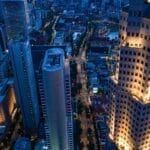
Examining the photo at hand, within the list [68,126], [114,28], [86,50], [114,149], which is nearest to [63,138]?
[68,126]

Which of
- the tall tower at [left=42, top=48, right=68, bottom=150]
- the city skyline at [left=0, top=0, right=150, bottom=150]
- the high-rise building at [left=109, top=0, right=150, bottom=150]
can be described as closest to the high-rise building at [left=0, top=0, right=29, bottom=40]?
the city skyline at [left=0, top=0, right=150, bottom=150]

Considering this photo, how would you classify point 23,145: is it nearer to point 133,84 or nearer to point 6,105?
point 6,105

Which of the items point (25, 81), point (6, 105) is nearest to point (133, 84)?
point (25, 81)

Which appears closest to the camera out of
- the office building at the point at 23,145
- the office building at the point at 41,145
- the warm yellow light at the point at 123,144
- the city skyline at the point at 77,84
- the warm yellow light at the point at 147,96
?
the city skyline at the point at 77,84

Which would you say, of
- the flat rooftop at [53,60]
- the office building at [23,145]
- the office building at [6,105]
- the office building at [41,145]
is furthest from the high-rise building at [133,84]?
the office building at [6,105]

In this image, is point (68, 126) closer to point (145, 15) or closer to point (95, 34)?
point (145, 15)

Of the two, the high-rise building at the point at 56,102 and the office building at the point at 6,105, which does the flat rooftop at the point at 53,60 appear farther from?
the office building at the point at 6,105
